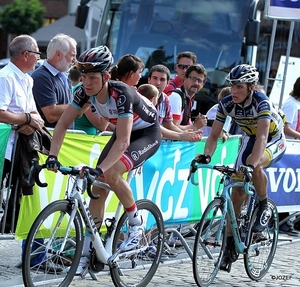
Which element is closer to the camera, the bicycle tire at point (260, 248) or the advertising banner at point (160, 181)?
the advertising banner at point (160, 181)

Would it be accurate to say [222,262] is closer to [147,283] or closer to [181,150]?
[147,283]

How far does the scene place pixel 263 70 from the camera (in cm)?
1633

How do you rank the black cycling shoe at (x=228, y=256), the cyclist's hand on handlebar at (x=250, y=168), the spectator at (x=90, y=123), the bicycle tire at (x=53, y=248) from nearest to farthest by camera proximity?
the bicycle tire at (x=53, y=248)
the cyclist's hand on handlebar at (x=250, y=168)
the black cycling shoe at (x=228, y=256)
the spectator at (x=90, y=123)

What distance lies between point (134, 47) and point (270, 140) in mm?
8376

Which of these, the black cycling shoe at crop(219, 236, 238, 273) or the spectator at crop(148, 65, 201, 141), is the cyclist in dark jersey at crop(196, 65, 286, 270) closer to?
the black cycling shoe at crop(219, 236, 238, 273)

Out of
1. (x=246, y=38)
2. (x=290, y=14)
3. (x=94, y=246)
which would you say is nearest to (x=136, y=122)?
(x=94, y=246)

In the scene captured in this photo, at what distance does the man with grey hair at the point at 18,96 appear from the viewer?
6738mm

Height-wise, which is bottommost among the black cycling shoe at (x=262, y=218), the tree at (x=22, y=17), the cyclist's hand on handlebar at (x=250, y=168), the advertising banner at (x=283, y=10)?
the black cycling shoe at (x=262, y=218)

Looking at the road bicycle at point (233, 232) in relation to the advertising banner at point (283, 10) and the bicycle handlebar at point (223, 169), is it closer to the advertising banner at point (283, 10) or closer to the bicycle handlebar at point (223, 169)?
the bicycle handlebar at point (223, 169)

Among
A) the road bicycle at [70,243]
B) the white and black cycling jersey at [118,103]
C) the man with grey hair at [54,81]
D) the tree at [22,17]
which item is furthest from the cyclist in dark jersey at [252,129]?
the tree at [22,17]

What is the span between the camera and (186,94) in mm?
9547

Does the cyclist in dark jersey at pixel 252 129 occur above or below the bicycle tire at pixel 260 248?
above

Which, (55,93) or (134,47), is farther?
(134,47)

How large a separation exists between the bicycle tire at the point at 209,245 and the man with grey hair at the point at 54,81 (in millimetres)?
1645
